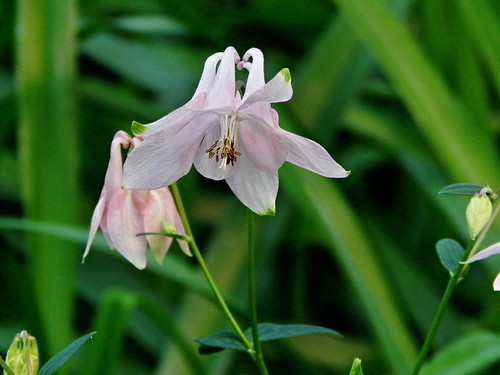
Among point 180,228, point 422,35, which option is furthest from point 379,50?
point 180,228

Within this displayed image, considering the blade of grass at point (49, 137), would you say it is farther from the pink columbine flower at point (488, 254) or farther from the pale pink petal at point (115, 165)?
the pink columbine flower at point (488, 254)

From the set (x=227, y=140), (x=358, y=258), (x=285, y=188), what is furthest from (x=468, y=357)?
(x=227, y=140)

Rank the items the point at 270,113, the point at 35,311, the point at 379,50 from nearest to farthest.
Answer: the point at 270,113 → the point at 35,311 → the point at 379,50

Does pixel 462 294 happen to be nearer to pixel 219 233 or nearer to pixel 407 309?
pixel 407 309

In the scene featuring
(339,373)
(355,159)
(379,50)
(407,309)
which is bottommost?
(339,373)

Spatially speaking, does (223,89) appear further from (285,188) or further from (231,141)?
(285,188)

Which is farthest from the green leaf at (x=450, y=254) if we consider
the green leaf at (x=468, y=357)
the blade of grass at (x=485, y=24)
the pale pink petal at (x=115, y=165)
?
the blade of grass at (x=485, y=24)
